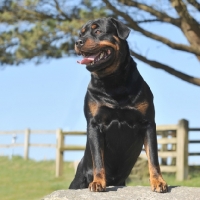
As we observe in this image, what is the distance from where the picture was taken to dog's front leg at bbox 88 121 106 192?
157 inches

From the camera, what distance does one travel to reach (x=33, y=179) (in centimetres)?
1437

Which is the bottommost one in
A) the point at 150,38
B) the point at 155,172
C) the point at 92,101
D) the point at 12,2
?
the point at 155,172

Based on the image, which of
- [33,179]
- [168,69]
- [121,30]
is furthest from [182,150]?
[121,30]

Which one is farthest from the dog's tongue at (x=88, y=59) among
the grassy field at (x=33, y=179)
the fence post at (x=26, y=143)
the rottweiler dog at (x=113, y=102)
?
the fence post at (x=26, y=143)

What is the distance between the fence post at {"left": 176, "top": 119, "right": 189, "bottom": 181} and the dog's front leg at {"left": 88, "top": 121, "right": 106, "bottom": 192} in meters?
9.50

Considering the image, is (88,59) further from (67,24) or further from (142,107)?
(67,24)

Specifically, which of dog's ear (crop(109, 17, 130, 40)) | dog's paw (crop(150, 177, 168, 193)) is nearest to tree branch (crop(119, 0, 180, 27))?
dog's ear (crop(109, 17, 130, 40))

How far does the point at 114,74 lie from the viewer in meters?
4.19

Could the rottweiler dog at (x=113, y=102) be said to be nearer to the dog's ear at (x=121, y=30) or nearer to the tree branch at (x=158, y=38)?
the dog's ear at (x=121, y=30)

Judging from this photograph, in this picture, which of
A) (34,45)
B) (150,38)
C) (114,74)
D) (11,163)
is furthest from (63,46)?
(114,74)

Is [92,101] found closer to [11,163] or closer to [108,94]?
[108,94]

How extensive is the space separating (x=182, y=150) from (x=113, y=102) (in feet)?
31.5

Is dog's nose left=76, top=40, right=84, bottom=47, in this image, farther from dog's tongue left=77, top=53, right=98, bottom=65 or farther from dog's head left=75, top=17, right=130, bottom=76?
dog's tongue left=77, top=53, right=98, bottom=65

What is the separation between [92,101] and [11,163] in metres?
15.7
